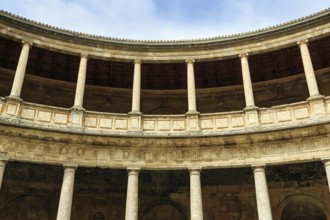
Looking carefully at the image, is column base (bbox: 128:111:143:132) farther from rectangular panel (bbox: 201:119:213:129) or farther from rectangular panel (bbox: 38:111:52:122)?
rectangular panel (bbox: 38:111:52:122)

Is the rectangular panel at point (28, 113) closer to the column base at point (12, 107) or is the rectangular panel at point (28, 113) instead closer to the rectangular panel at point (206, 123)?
the column base at point (12, 107)

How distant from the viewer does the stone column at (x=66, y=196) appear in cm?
1133

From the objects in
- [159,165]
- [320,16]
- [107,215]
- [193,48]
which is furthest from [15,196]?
[320,16]

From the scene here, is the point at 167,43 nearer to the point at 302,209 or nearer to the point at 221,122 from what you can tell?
the point at 221,122

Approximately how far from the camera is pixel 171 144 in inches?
506

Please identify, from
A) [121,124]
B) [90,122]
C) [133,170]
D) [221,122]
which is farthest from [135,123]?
[221,122]

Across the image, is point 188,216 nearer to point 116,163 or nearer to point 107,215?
point 107,215

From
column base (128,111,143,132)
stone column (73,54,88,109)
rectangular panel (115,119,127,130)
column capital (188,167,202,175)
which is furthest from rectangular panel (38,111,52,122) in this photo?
column capital (188,167,202,175)

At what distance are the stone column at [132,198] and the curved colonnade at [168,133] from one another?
0.11ft

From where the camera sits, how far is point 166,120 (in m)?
13.7

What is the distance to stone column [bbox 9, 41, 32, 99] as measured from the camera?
41.5ft

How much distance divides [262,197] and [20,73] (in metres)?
10.1

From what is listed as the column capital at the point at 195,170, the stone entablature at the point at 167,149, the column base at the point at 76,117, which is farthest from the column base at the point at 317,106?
the column base at the point at 76,117

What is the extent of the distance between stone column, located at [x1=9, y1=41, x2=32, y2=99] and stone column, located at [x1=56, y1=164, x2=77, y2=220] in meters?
3.34
